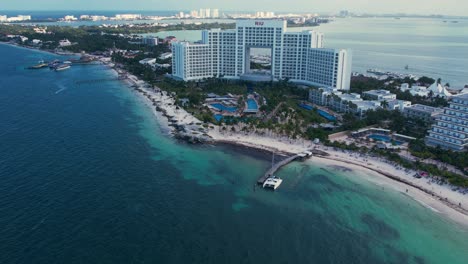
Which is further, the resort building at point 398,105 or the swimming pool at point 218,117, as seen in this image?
the resort building at point 398,105

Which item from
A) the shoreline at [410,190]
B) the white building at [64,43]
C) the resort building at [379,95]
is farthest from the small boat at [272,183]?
the white building at [64,43]

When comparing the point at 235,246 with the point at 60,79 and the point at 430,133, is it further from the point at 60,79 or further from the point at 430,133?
the point at 60,79

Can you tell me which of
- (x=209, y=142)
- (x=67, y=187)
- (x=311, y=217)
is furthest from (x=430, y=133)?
(x=67, y=187)

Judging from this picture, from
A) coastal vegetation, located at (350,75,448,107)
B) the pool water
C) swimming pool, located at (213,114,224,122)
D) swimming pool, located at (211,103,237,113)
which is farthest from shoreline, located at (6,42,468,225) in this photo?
coastal vegetation, located at (350,75,448,107)

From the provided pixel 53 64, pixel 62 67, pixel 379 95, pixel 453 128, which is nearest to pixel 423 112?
pixel 379 95

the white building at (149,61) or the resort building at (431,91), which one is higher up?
the white building at (149,61)

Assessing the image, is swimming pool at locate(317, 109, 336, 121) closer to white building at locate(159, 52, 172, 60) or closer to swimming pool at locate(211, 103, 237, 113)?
swimming pool at locate(211, 103, 237, 113)

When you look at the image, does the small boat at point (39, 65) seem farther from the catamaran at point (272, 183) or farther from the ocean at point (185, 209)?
the catamaran at point (272, 183)
